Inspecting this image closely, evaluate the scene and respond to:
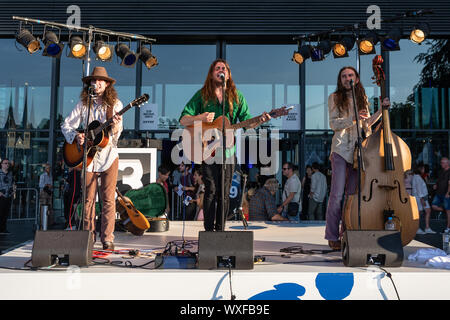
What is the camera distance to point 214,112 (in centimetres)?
372

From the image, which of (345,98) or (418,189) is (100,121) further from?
(418,189)

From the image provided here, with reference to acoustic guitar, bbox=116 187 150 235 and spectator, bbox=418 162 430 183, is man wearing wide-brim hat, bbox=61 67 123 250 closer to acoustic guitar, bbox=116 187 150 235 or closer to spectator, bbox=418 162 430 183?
acoustic guitar, bbox=116 187 150 235

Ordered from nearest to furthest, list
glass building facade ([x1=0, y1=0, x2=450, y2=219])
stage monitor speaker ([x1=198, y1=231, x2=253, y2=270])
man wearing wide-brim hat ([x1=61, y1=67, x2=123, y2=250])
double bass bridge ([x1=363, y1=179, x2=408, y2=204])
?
1. stage monitor speaker ([x1=198, y1=231, x2=253, y2=270])
2. double bass bridge ([x1=363, y1=179, x2=408, y2=204])
3. man wearing wide-brim hat ([x1=61, y1=67, x2=123, y2=250])
4. glass building facade ([x1=0, y1=0, x2=450, y2=219])

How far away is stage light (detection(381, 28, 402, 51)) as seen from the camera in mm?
7109

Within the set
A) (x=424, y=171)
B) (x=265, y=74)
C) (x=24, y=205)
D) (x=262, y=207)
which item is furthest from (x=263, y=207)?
(x=24, y=205)

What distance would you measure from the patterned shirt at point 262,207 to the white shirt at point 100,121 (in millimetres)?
3373

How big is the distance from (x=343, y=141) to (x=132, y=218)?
249cm

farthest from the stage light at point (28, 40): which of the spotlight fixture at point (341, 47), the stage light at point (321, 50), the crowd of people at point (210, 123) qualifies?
the spotlight fixture at point (341, 47)

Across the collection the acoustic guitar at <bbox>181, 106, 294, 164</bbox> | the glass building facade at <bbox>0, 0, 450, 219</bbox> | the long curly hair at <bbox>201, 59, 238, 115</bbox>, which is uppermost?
the glass building facade at <bbox>0, 0, 450, 219</bbox>

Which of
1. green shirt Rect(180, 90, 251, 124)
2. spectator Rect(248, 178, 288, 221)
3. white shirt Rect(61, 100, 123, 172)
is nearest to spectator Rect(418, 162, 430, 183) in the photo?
spectator Rect(248, 178, 288, 221)

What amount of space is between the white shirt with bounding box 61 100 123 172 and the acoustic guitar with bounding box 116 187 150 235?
1.07 metres

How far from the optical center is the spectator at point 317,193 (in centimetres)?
863

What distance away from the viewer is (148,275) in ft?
8.15

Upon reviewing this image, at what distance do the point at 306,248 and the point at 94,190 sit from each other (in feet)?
6.55
